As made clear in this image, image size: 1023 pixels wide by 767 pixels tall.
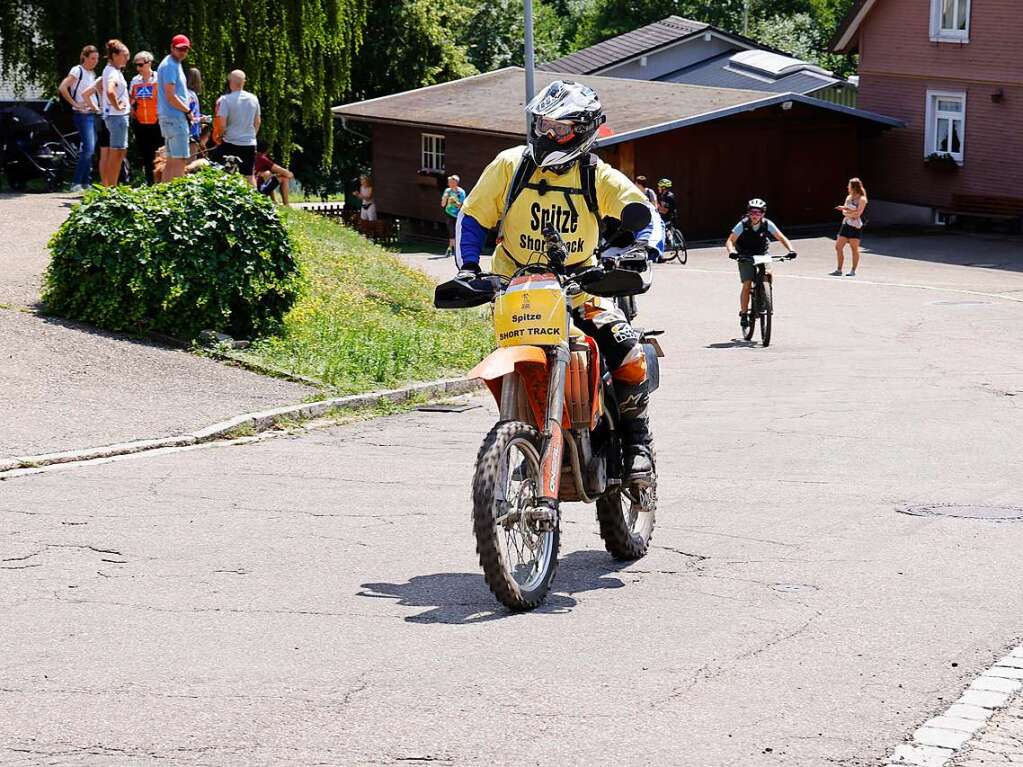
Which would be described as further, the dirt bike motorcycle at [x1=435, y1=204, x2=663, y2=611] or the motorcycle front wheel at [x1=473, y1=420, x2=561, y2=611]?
the dirt bike motorcycle at [x1=435, y1=204, x2=663, y2=611]

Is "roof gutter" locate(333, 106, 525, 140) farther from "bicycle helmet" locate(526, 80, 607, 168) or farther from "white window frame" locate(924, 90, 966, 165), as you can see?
"bicycle helmet" locate(526, 80, 607, 168)

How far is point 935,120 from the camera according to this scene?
43.1 metres

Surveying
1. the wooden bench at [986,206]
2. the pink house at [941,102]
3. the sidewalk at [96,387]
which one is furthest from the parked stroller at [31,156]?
the pink house at [941,102]

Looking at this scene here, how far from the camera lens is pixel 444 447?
1207 centimetres

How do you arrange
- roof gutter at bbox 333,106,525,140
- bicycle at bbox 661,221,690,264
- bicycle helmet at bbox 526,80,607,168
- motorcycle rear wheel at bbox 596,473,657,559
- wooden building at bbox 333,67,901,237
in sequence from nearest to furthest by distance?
bicycle helmet at bbox 526,80,607,168
motorcycle rear wheel at bbox 596,473,657,559
bicycle at bbox 661,221,690,264
wooden building at bbox 333,67,901,237
roof gutter at bbox 333,106,525,140

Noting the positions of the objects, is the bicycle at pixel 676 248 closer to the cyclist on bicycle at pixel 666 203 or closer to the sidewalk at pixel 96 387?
the cyclist on bicycle at pixel 666 203

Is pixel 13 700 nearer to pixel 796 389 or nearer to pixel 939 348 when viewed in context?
pixel 796 389

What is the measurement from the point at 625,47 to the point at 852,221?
1213 inches

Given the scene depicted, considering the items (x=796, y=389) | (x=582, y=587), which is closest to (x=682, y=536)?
(x=582, y=587)

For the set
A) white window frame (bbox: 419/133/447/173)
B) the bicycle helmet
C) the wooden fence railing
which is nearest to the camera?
the bicycle helmet

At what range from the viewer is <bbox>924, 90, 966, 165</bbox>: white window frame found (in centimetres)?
4219

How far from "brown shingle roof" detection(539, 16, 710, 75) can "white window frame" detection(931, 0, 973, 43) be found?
56.8ft

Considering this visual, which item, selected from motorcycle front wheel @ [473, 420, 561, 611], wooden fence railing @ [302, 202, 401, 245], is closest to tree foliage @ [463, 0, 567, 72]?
wooden fence railing @ [302, 202, 401, 245]

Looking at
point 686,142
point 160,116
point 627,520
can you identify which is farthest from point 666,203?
point 627,520
